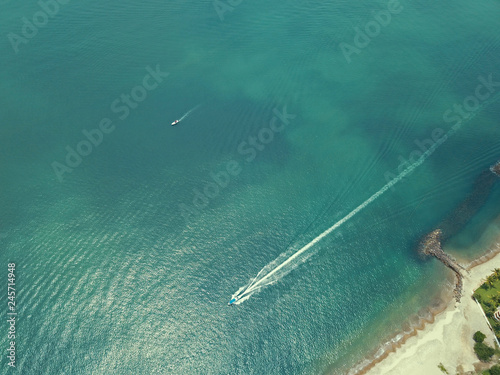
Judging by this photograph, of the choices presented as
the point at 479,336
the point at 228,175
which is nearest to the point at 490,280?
the point at 479,336

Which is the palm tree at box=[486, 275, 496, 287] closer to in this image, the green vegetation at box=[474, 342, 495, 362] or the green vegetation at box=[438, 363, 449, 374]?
the green vegetation at box=[474, 342, 495, 362]

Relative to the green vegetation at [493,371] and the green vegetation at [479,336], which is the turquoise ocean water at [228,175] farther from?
the green vegetation at [493,371]

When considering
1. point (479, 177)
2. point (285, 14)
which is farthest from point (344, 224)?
point (285, 14)

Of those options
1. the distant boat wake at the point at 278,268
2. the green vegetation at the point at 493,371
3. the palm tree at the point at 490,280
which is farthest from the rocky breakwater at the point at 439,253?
the distant boat wake at the point at 278,268

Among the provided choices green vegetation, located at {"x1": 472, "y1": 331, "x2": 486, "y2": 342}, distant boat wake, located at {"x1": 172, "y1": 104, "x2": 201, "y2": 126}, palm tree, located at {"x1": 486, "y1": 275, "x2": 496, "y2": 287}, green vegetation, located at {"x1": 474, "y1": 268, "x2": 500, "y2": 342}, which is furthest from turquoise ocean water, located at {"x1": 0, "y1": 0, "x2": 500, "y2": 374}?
green vegetation, located at {"x1": 472, "y1": 331, "x2": 486, "y2": 342}

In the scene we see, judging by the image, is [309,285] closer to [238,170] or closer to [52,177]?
[238,170]

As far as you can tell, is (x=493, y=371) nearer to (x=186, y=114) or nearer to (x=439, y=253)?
(x=439, y=253)

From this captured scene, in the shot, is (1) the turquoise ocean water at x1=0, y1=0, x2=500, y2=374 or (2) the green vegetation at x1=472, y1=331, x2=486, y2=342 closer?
(2) the green vegetation at x1=472, y1=331, x2=486, y2=342
